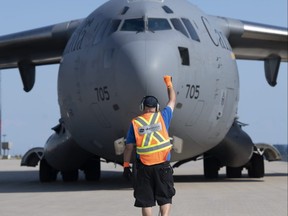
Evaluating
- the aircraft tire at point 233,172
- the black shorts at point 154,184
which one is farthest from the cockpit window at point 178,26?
the black shorts at point 154,184

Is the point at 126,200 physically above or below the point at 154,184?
below

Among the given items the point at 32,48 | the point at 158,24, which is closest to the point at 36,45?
the point at 32,48

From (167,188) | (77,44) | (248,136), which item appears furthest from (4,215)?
(248,136)

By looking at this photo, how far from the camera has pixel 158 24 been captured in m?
15.0

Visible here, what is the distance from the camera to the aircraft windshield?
14.8 metres

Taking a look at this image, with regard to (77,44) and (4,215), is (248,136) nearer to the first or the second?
(77,44)

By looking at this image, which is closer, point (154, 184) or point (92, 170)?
point (154, 184)

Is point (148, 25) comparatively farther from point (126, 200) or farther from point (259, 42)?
point (259, 42)

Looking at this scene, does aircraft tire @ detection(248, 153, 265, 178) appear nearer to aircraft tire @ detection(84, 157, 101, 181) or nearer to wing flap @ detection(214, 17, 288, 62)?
wing flap @ detection(214, 17, 288, 62)

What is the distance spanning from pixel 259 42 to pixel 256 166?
150 inches

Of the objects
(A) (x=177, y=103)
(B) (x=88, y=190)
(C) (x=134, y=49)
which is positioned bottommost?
(B) (x=88, y=190)

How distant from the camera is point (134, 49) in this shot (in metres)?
14.0

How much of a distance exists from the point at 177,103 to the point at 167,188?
695 centimetres

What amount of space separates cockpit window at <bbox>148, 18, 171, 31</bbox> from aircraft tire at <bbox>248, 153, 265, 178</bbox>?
619cm
